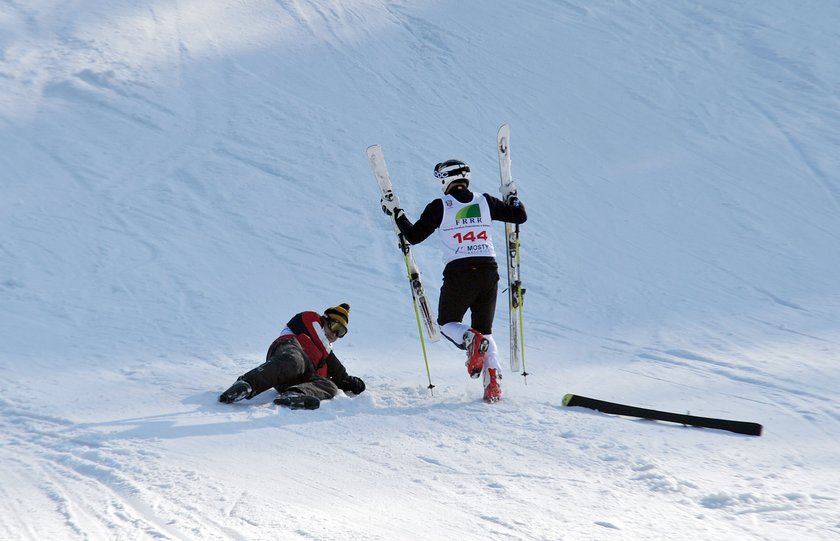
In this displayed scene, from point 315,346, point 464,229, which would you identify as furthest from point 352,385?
point 464,229

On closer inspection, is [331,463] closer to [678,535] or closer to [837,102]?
[678,535]

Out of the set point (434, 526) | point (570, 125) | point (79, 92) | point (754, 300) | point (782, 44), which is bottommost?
point (434, 526)

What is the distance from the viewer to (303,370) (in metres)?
6.65

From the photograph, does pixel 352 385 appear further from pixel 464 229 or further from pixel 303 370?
pixel 464 229

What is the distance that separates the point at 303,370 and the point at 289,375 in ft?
0.64

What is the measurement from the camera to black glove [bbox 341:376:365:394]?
693cm

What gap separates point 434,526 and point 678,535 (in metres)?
1.24

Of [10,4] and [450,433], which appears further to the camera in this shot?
[10,4]

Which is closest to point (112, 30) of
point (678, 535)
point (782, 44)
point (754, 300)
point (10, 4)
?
point (10, 4)

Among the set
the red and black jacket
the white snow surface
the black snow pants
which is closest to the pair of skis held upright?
the white snow surface

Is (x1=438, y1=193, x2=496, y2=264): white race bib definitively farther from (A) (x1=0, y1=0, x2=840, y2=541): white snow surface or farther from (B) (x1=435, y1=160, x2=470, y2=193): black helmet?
(A) (x1=0, y1=0, x2=840, y2=541): white snow surface

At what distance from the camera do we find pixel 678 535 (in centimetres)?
442

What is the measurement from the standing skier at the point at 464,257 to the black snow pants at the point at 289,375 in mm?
1091

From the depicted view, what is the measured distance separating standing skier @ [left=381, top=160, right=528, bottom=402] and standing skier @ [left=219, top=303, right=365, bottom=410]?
2.83 feet
